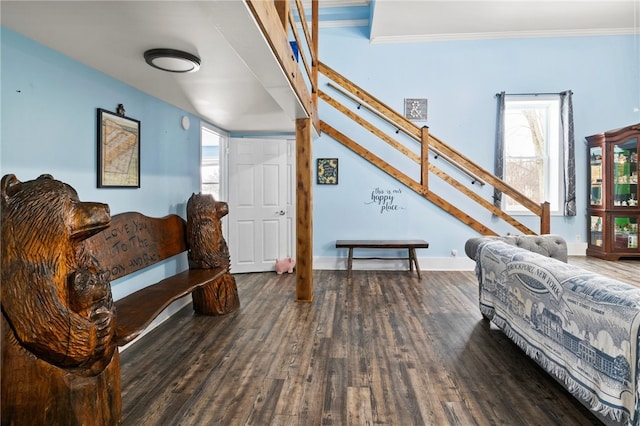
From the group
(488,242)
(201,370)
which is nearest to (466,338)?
(488,242)

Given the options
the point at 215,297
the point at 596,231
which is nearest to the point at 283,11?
the point at 215,297

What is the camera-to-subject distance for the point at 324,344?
2838 millimetres

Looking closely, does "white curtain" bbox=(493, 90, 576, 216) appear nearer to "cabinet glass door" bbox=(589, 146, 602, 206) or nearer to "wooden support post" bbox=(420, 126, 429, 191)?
"cabinet glass door" bbox=(589, 146, 602, 206)

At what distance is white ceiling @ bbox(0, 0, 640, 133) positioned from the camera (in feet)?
5.73

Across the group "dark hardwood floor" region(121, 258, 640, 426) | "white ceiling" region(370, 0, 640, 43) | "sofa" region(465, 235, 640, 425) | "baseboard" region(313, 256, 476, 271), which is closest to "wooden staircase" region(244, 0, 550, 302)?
"baseboard" region(313, 256, 476, 271)

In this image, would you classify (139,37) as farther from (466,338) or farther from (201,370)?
(466,338)

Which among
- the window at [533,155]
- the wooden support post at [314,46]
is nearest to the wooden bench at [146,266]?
the wooden support post at [314,46]

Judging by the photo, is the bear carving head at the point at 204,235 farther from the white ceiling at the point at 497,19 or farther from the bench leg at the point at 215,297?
the white ceiling at the point at 497,19

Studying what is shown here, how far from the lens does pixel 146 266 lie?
2.93m

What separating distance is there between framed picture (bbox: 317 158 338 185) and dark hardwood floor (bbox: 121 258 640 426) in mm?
2357

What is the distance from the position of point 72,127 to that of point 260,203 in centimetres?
313

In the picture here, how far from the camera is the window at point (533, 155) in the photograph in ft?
19.7

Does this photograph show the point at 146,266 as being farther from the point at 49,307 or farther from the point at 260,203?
the point at 260,203

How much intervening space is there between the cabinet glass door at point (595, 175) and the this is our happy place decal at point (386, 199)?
3230 millimetres
